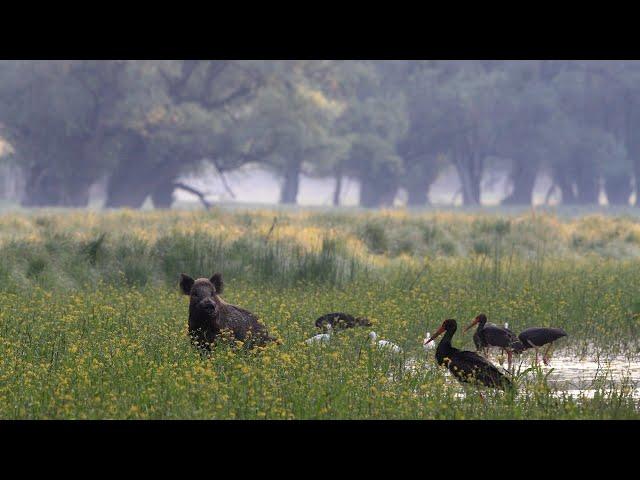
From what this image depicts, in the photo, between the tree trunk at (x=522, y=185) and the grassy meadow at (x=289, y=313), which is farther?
the tree trunk at (x=522, y=185)

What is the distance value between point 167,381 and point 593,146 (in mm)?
70378

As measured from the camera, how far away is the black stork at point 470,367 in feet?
34.1

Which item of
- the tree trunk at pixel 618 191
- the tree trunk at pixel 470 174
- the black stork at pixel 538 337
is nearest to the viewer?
the black stork at pixel 538 337

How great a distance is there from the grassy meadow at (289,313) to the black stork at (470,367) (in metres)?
0.19

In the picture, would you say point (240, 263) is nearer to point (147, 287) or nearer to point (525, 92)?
point (147, 287)

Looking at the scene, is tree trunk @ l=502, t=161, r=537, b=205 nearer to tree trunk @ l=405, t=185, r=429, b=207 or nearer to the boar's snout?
tree trunk @ l=405, t=185, r=429, b=207

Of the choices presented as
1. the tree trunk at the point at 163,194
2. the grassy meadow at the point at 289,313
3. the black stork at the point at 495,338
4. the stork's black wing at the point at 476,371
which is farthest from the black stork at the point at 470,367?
the tree trunk at the point at 163,194

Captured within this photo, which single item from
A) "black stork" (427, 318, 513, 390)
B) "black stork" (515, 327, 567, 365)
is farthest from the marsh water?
"black stork" (427, 318, 513, 390)

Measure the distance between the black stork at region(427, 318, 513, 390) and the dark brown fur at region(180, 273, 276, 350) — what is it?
212 centimetres

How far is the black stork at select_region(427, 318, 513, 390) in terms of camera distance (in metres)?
10.4

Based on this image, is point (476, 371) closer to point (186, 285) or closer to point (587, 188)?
point (186, 285)

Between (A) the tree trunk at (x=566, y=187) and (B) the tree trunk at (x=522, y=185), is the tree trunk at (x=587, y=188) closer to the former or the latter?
(A) the tree trunk at (x=566, y=187)

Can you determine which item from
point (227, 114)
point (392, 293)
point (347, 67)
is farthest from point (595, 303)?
point (347, 67)
